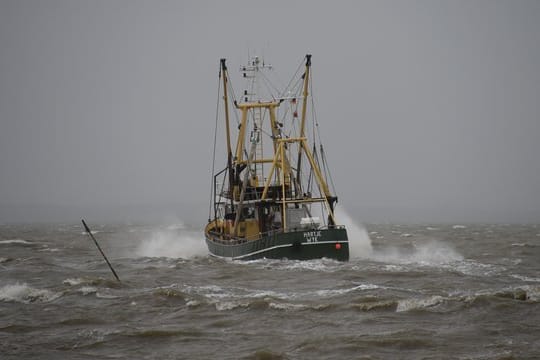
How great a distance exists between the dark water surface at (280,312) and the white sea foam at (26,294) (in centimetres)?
4

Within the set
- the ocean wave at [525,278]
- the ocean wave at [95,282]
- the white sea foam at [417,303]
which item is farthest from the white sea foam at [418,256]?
the ocean wave at [95,282]

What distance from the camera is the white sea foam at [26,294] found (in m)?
25.6

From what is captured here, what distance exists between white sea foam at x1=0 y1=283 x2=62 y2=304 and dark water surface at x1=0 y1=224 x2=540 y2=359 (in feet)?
0.14

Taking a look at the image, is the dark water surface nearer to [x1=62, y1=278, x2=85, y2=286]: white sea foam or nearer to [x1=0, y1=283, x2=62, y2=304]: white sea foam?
[x1=0, y1=283, x2=62, y2=304]: white sea foam

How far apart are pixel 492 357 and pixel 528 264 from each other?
76.2 ft

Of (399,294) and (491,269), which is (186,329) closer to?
(399,294)

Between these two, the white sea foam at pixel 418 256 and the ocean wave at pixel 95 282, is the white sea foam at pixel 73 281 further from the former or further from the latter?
the white sea foam at pixel 418 256

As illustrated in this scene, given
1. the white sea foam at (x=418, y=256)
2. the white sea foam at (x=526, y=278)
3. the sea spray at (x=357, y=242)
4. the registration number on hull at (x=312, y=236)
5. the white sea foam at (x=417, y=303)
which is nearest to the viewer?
the white sea foam at (x=417, y=303)

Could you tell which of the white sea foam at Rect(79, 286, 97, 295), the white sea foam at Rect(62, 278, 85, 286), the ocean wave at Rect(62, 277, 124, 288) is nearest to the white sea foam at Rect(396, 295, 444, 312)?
the white sea foam at Rect(79, 286, 97, 295)

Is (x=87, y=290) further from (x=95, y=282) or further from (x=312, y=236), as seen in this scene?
(x=312, y=236)

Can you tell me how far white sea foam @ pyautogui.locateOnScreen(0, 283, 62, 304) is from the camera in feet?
84.0

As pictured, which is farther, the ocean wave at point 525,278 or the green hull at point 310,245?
the green hull at point 310,245

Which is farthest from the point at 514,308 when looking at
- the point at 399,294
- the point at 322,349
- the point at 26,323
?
the point at 26,323

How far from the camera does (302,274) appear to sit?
30844 millimetres
